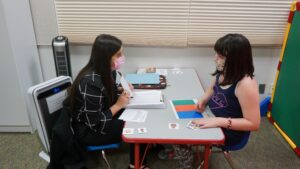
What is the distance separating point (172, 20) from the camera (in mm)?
2463

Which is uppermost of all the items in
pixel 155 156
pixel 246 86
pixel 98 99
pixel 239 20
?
pixel 239 20

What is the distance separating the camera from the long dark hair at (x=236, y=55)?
58.6 inches

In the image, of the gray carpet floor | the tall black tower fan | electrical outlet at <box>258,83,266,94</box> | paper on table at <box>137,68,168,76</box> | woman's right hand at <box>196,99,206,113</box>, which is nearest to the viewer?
woman's right hand at <box>196,99,206,113</box>

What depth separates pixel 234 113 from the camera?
1650mm

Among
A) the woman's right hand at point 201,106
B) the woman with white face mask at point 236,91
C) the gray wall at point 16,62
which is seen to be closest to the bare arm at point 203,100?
the woman's right hand at point 201,106

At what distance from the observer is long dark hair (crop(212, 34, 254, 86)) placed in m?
1.49

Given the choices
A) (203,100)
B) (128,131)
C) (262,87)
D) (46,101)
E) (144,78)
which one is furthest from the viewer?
(262,87)

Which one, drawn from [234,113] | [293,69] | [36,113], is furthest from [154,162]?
[293,69]

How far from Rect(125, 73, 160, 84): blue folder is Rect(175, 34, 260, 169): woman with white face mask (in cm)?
67

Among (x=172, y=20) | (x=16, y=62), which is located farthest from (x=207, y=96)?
(x=16, y=62)

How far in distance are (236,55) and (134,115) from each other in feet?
2.39

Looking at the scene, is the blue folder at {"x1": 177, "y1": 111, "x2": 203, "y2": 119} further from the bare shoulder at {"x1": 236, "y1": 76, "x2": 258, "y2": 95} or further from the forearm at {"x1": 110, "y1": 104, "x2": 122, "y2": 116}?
the forearm at {"x1": 110, "y1": 104, "x2": 122, "y2": 116}

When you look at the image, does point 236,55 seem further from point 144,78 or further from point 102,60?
point 144,78

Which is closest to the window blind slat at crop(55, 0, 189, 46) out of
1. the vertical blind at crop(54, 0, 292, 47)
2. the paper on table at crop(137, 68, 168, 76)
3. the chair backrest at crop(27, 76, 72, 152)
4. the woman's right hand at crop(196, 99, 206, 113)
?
the vertical blind at crop(54, 0, 292, 47)
